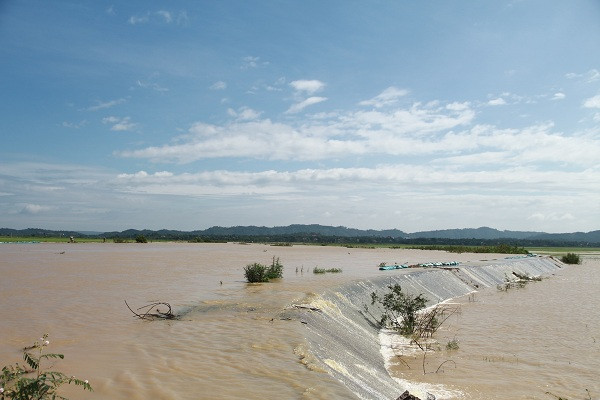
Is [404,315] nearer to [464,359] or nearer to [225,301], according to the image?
[464,359]

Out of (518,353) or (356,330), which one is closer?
(518,353)

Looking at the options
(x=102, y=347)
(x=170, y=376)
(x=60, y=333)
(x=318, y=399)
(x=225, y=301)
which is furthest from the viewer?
(x=225, y=301)

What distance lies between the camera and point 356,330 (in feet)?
43.0

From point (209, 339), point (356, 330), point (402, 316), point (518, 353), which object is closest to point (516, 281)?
point (402, 316)

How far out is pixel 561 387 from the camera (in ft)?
32.5

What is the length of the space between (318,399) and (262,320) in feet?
16.4

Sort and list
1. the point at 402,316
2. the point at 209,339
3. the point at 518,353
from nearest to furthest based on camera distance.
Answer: the point at 209,339 → the point at 518,353 → the point at 402,316

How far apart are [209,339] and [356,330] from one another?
206 inches

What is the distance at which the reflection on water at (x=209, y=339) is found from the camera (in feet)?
22.4

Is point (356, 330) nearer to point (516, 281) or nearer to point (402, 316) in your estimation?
point (402, 316)

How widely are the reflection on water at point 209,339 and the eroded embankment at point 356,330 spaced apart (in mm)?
544

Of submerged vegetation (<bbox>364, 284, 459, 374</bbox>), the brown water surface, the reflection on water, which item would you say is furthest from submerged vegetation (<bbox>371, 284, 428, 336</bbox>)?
the reflection on water

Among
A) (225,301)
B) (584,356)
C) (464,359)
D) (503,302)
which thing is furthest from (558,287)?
(225,301)

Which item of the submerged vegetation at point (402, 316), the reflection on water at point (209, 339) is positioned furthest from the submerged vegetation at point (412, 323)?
the reflection on water at point (209, 339)
